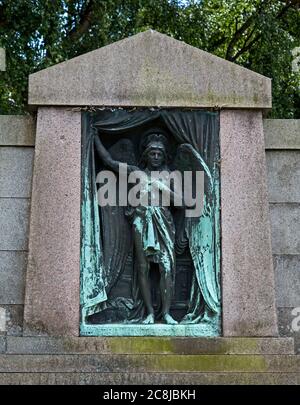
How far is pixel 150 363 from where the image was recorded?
10055 millimetres

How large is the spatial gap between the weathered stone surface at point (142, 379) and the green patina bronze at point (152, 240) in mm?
775

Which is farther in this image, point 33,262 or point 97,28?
point 97,28

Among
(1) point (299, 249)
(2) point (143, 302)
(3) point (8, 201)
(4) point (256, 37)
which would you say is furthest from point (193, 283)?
(4) point (256, 37)

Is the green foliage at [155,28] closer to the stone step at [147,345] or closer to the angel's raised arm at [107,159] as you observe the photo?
the angel's raised arm at [107,159]

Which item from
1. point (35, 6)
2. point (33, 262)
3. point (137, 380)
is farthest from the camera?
point (35, 6)

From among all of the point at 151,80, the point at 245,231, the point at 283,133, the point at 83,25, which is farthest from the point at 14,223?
the point at 83,25

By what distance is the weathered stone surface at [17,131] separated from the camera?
36.1 ft

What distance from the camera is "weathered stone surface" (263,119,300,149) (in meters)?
11.2

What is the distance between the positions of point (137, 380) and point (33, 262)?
5.57 feet

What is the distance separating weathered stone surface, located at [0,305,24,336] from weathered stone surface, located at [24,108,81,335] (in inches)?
10.0

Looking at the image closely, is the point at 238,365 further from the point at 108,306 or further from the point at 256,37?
the point at 256,37

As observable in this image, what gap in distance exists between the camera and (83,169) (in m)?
10.8

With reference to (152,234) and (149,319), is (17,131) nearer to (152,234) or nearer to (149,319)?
(152,234)

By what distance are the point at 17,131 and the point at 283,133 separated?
2.89 meters
